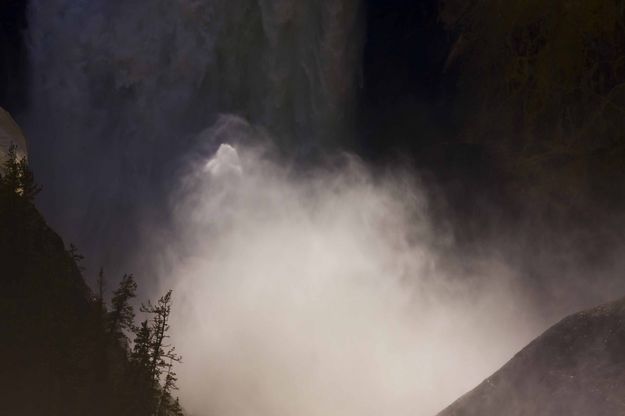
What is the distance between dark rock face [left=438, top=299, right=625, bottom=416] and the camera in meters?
6.21

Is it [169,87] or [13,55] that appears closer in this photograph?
[169,87]

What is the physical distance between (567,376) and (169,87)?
12.7m

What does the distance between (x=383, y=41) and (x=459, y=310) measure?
6.47 m

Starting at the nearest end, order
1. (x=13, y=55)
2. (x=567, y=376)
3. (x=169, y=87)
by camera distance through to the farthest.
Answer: (x=567, y=376)
(x=169, y=87)
(x=13, y=55)

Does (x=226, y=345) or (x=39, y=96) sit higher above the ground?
(x=39, y=96)

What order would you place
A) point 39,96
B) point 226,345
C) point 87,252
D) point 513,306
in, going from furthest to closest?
point 39,96 → point 87,252 → point 513,306 → point 226,345

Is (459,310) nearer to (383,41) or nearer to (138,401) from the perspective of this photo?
(383,41)

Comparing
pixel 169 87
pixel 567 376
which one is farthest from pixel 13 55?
pixel 567 376

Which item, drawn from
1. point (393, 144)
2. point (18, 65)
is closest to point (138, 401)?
point (393, 144)

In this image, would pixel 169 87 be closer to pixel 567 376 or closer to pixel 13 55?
pixel 13 55

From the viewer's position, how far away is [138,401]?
827 centimetres

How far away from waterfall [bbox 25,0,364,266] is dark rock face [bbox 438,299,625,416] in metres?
10.3

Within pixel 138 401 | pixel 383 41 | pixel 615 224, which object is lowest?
pixel 138 401

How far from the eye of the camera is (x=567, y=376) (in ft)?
21.6
